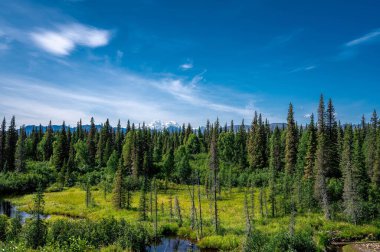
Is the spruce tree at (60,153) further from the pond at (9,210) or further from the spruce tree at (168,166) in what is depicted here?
the spruce tree at (168,166)

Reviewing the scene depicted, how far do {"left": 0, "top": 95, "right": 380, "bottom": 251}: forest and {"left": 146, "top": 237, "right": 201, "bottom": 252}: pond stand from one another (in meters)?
1.03

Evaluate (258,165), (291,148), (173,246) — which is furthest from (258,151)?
(173,246)

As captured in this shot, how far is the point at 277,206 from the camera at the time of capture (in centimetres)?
6275

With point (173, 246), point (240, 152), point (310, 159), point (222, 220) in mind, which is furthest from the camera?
point (240, 152)

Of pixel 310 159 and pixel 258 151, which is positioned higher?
pixel 258 151

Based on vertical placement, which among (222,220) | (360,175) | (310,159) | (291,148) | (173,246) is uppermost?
(291,148)

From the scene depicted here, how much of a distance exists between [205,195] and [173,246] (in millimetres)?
38879

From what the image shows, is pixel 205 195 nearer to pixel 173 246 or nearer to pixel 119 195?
pixel 119 195

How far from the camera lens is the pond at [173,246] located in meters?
42.7

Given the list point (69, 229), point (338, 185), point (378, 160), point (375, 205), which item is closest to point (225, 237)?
point (69, 229)

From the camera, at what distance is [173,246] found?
4419 cm

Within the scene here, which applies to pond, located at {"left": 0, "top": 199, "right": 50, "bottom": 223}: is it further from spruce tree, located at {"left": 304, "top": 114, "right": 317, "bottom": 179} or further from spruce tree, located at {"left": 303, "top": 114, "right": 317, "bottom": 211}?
spruce tree, located at {"left": 304, "top": 114, "right": 317, "bottom": 179}

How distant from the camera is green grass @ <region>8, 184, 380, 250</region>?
1805 inches

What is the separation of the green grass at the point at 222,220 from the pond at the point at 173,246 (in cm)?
140
